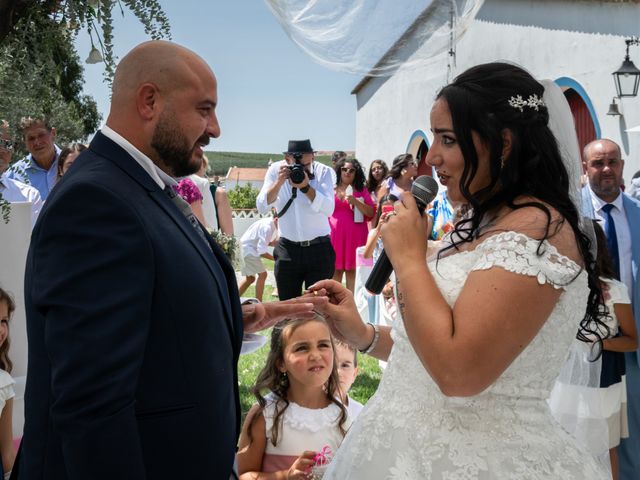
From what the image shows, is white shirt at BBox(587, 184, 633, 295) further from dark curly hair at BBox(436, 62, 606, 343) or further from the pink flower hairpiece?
dark curly hair at BBox(436, 62, 606, 343)

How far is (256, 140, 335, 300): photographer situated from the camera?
6.89 metres

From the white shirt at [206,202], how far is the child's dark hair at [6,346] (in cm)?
263

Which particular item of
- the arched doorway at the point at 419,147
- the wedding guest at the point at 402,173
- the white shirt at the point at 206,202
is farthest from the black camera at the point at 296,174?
the arched doorway at the point at 419,147

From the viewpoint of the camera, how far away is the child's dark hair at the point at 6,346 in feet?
11.5

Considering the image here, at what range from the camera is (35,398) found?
5.12ft

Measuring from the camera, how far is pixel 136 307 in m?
1.46

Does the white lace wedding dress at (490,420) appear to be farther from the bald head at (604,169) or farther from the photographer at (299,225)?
the photographer at (299,225)

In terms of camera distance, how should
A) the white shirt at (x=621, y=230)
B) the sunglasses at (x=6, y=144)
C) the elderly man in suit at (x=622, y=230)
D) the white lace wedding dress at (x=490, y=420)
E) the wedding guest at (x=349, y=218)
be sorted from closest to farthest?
the white lace wedding dress at (x=490, y=420), the sunglasses at (x=6, y=144), the elderly man in suit at (x=622, y=230), the white shirt at (x=621, y=230), the wedding guest at (x=349, y=218)

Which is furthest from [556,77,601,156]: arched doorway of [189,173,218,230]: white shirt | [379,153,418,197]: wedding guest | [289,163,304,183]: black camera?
[189,173,218,230]: white shirt

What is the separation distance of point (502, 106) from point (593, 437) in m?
2.83

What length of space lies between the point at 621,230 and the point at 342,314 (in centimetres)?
281

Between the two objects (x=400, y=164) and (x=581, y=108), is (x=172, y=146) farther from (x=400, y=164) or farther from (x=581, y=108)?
(x=581, y=108)

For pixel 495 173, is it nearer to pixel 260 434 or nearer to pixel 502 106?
pixel 502 106

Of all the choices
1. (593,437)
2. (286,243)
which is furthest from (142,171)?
(286,243)
